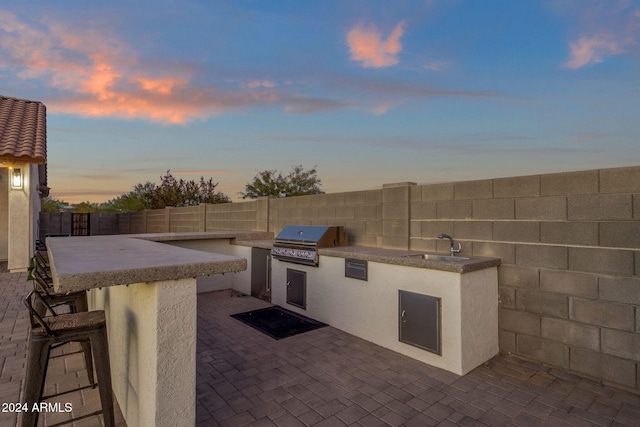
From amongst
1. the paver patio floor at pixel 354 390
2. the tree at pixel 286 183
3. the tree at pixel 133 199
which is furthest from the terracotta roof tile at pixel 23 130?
the tree at pixel 133 199

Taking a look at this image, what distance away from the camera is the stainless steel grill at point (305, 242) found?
15.6ft

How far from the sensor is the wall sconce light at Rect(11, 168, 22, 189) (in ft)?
24.3

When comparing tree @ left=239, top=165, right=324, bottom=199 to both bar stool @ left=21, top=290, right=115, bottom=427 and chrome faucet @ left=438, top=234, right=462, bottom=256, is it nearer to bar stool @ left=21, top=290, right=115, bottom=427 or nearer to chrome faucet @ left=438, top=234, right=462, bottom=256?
chrome faucet @ left=438, top=234, right=462, bottom=256

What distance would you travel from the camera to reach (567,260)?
10.3ft

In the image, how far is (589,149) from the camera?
186 inches

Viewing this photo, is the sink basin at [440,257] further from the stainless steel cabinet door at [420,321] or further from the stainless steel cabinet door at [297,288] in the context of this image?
the stainless steel cabinet door at [297,288]

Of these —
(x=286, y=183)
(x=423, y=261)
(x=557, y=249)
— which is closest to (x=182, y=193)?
(x=286, y=183)

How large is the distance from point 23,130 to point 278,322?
783 cm

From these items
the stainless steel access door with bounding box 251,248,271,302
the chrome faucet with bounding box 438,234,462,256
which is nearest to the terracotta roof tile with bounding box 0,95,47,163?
the stainless steel access door with bounding box 251,248,271,302

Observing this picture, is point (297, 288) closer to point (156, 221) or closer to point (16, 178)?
point (16, 178)

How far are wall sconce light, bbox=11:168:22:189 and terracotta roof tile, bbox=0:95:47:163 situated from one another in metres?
0.88

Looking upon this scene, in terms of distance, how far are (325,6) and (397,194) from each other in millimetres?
4097

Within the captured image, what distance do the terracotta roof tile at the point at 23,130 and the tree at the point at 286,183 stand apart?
12734 mm

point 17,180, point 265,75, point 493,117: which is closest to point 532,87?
point 493,117
